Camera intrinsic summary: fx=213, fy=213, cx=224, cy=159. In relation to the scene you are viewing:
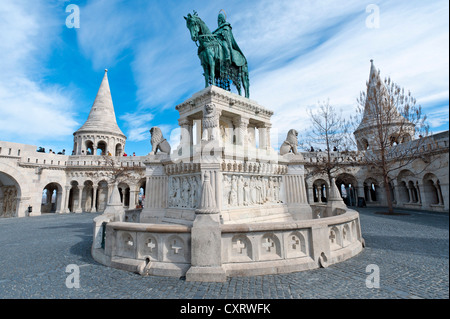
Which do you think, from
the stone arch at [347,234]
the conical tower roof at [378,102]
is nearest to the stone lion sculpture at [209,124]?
the stone arch at [347,234]

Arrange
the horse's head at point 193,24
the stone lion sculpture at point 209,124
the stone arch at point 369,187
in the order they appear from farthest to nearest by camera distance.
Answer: the stone arch at point 369,187, the horse's head at point 193,24, the stone lion sculpture at point 209,124

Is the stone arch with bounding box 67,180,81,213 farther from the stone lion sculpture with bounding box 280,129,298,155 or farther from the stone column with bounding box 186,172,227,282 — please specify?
the stone column with bounding box 186,172,227,282

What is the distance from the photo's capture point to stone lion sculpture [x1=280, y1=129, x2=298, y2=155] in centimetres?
831

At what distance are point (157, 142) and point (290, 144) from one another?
203 inches

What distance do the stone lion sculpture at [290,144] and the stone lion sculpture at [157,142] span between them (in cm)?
441

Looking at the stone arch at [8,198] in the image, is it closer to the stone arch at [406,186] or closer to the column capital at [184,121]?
the column capital at [184,121]

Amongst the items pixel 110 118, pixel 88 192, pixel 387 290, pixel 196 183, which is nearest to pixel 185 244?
pixel 196 183

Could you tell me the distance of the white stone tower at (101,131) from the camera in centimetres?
2891

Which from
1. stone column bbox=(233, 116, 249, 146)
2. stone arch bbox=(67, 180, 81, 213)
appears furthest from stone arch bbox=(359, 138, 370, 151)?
stone arch bbox=(67, 180, 81, 213)

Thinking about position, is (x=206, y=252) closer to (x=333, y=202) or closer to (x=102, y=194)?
(x=333, y=202)

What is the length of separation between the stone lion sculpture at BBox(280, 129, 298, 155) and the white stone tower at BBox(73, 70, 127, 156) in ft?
89.7

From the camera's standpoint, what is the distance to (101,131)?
2912cm
